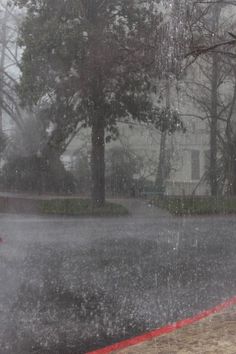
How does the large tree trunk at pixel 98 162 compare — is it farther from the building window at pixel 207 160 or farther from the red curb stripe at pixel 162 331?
the red curb stripe at pixel 162 331

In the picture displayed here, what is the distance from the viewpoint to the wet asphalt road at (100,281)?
3830 mm

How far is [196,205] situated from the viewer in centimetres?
1416

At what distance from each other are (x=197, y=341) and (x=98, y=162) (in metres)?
12.6

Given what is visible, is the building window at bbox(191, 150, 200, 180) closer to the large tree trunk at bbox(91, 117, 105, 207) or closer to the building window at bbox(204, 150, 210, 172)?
the building window at bbox(204, 150, 210, 172)

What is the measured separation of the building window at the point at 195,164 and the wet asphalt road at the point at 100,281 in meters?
11.7

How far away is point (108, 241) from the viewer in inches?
335

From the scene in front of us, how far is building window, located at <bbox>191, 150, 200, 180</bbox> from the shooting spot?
21828mm

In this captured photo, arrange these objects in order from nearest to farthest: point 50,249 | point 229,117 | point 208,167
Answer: point 50,249 → point 229,117 → point 208,167

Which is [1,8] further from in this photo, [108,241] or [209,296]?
[209,296]

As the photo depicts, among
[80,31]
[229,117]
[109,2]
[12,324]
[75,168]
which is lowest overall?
A: [12,324]

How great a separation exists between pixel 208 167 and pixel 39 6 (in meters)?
7.75

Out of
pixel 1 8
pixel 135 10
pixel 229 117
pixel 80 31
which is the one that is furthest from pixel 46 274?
pixel 1 8

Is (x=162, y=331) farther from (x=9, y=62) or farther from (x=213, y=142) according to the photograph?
(x=9, y=62)

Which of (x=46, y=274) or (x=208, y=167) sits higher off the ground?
(x=208, y=167)
